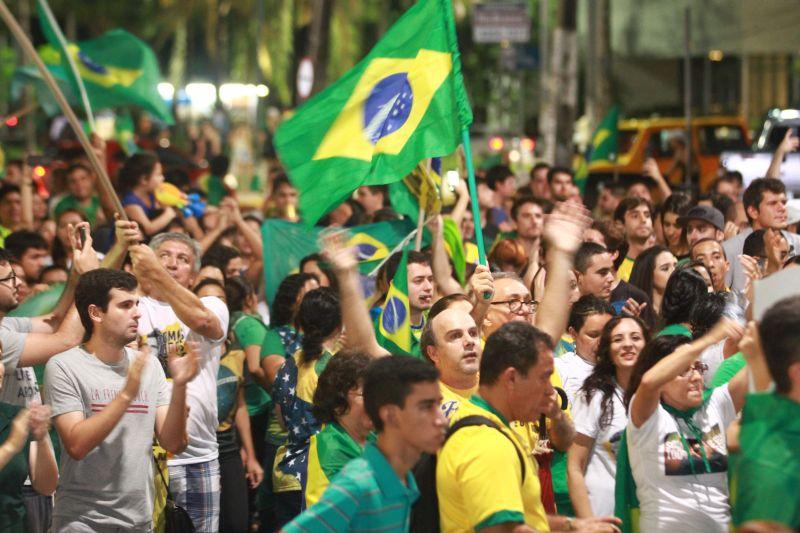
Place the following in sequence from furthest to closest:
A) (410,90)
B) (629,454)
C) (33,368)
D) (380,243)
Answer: (380,243)
(410,90)
(33,368)
(629,454)

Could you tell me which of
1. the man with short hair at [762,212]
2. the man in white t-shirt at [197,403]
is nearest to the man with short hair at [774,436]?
the man in white t-shirt at [197,403]

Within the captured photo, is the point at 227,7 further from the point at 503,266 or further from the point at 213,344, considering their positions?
the point at 213,344

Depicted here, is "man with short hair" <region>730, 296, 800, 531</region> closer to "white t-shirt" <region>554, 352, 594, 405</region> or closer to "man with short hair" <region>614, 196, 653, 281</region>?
"white t-shirt" <region>554, 352, 594, 405</region>

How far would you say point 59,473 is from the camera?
731cm

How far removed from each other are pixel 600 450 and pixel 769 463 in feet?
8.52

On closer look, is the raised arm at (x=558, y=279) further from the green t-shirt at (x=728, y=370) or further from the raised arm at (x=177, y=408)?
the raised arm at (x=177, y=408)

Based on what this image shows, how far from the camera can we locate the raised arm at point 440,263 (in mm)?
10258

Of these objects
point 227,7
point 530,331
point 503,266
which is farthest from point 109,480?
point 227,7

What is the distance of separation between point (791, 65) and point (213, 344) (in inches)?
1208

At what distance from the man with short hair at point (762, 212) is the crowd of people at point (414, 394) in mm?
26

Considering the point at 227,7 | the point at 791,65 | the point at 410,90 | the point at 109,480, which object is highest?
the point at 227,7

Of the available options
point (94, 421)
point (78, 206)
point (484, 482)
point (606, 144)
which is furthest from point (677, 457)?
point (606, 144)

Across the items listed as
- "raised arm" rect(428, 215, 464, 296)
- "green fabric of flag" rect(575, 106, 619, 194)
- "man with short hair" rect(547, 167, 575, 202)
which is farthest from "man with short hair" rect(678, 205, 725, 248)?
"green fabric of flag" rect(575, 106, 619, 194)

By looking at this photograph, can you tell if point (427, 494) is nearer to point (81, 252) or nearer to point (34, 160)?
point (81, 252)
